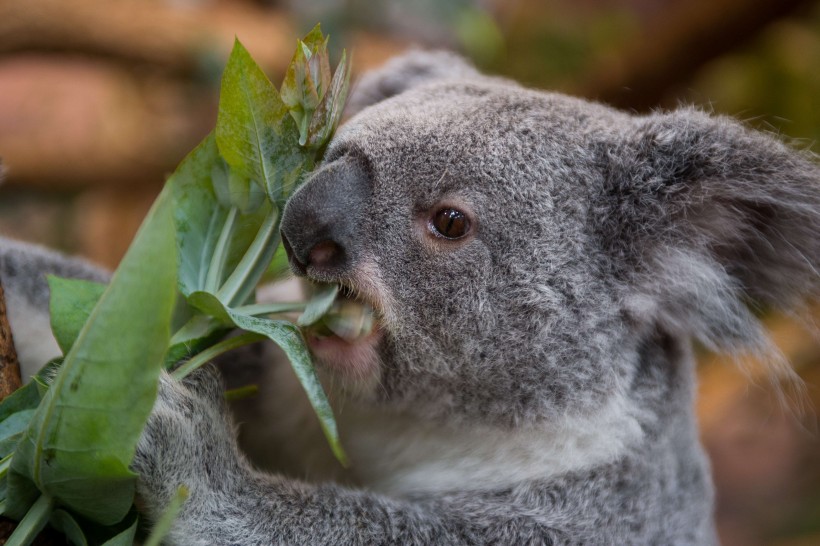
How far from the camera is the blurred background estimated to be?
5.07 m

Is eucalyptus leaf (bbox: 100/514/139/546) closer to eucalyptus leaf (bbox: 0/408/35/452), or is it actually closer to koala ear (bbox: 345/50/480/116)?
eucalyptus leaf (bbox: 0/408/35/452)

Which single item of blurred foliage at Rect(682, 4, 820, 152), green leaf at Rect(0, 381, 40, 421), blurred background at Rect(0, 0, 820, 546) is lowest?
green leaf at Rect(0, 381, 40, 421)

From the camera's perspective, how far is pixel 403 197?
184 cm

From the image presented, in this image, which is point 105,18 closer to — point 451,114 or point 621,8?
point 451,114

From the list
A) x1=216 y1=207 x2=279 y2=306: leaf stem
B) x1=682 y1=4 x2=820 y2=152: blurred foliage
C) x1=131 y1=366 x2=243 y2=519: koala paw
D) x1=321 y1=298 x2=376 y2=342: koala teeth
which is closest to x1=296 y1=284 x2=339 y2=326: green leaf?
x1=321 y1=298 x2=376 y2=342: koala teeth

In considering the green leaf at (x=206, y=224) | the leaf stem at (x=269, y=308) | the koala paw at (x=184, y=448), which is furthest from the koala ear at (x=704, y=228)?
the koala paw at (x=184, y=448)

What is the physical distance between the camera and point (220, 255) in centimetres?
183

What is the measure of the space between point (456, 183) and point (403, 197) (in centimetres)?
14

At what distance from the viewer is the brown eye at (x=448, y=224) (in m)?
1.85

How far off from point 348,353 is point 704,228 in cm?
98

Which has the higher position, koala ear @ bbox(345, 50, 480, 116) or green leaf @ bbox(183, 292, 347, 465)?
koala ear @ bbox(345, 50, 480, 116)

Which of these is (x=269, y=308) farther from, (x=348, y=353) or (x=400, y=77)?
(x=400, y=77)

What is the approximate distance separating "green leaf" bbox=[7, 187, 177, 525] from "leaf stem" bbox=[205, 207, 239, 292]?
50 cm

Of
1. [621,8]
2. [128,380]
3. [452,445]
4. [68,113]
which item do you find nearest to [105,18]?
[68,113]
